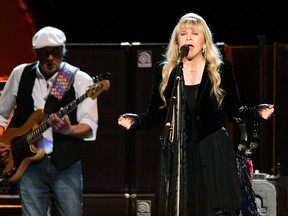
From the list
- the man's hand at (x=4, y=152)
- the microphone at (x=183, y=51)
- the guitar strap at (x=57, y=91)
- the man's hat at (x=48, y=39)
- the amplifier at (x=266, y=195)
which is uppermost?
the man's hat at (x=48, y=39)

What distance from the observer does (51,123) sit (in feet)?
16.3

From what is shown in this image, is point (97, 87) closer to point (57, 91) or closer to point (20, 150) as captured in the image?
point (57, 91)

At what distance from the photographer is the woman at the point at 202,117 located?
4.25 m

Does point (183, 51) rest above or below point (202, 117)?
above

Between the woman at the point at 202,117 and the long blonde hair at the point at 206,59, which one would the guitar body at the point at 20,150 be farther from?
the long blonde hair at the point at 206,59

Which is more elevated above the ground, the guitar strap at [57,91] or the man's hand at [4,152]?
the guitar strap at [57,91]

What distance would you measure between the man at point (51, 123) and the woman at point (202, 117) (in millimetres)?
691

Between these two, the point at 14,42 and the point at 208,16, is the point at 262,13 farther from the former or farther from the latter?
the point at 14,42

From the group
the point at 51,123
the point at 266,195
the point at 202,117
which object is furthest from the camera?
the point at 266,195

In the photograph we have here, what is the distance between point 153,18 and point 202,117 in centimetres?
376

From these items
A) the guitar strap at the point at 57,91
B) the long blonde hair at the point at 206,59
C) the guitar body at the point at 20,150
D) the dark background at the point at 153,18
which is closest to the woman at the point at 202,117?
the long blonde hair at the point at 206,59

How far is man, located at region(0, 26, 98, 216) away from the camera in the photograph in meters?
4.93

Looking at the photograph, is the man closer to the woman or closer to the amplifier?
the woman

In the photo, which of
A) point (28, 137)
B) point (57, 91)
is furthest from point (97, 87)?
point (28, 137)
